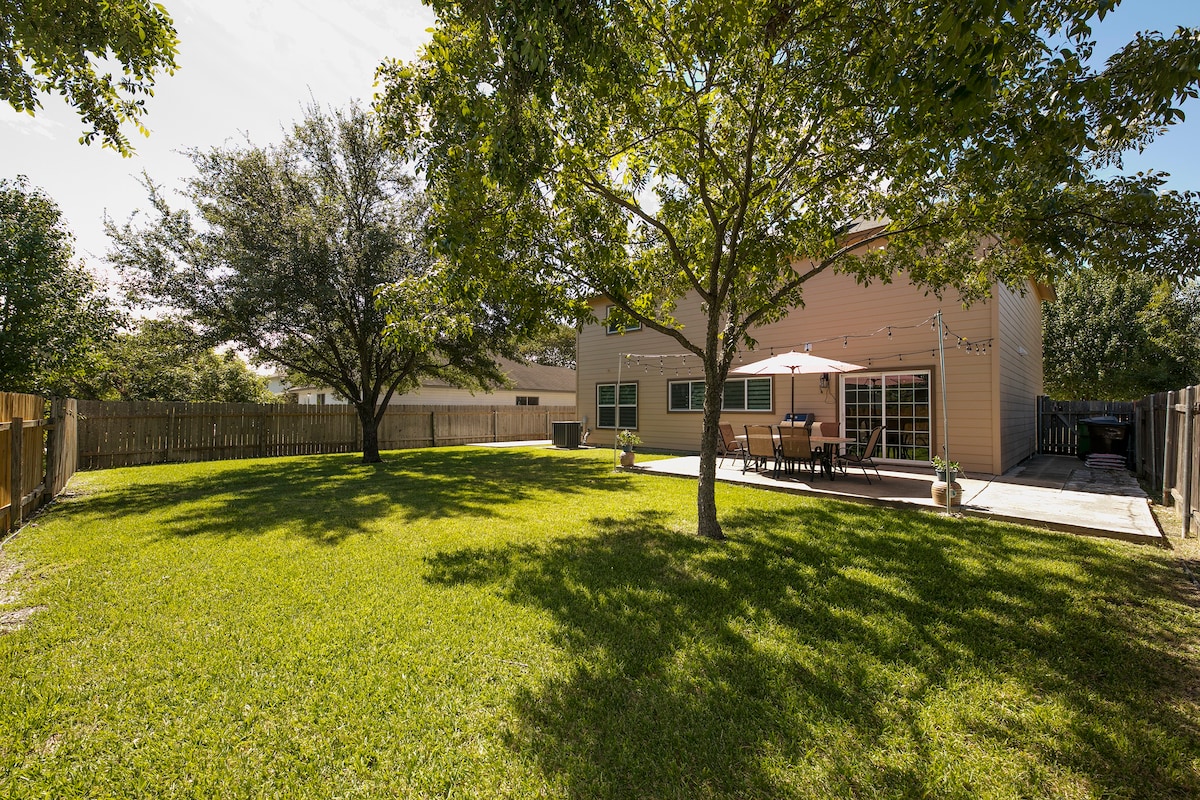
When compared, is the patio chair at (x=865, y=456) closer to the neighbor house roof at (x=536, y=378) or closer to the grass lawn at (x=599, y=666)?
the grass lawn at (x=599, y=666)

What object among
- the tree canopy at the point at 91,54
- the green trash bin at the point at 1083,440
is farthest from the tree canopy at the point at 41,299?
the green trash bin at the point at 1083,440

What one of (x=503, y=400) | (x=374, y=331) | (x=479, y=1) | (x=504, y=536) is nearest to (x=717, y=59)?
(x=479, y=1)

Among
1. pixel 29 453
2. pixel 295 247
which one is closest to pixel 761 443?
pixel 29 453

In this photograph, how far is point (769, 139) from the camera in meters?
5.41

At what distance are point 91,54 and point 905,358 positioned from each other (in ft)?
43.1

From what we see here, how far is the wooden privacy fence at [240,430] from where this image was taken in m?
11.9

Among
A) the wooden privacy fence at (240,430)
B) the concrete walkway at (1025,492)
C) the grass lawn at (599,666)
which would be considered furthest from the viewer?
the wooden privacy fence at (240,430)

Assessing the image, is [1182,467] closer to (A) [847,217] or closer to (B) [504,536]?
(A) [847,217]

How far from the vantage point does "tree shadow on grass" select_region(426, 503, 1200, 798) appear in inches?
79.9

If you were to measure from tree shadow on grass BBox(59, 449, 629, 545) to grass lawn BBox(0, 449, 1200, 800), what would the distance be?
800 mm

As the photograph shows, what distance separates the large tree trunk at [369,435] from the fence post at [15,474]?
25.3ft

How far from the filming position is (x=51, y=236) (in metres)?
9.91

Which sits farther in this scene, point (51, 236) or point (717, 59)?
point (51, 236)

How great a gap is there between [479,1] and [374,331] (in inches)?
433
